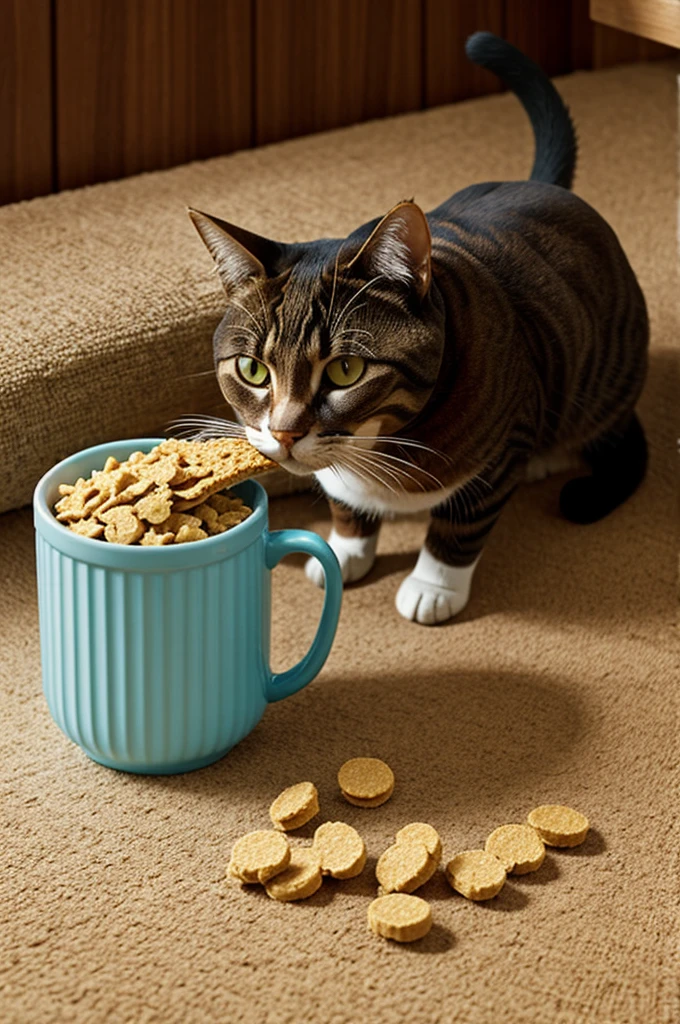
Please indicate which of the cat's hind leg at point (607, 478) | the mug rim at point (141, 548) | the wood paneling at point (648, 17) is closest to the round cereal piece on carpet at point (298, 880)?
the mug rim at point (141, 548)

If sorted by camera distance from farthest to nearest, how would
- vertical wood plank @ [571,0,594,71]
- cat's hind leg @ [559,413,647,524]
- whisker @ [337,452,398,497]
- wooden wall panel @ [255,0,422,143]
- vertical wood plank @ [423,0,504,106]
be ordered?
vertical wood plank @ [571,0,594,71] < vertical wood plank @ [423,0,504,106] < wooden wall panel @ [255,0,422,143] < cat's hind leg @ [559,413,647,524] < whisker @ [337,452,398,497]

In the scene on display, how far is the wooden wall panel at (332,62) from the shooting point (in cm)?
176

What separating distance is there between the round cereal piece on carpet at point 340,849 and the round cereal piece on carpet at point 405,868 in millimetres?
18

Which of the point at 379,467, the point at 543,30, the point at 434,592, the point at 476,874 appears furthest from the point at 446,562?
the point at 543,30

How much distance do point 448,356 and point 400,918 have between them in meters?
0.47

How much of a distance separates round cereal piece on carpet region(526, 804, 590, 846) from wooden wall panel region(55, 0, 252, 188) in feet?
3.54

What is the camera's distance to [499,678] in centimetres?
113

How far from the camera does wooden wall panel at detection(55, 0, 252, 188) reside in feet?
5.19

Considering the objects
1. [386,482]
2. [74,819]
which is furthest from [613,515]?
[74,819]

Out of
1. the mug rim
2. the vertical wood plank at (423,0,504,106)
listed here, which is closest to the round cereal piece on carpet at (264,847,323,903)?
the mug rim

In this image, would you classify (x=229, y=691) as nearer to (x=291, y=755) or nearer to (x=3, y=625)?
(x=291, y=755)

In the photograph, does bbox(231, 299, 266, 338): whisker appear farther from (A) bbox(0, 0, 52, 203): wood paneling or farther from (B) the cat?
(A) bbox(0, 0, 52, 203): wood paneling

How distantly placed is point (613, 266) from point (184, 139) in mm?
710

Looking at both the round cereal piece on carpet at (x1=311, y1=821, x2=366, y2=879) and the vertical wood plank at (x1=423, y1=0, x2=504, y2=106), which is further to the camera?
the vertical wood plank at (x1=423, y1=0, x2=504, y2=106)
